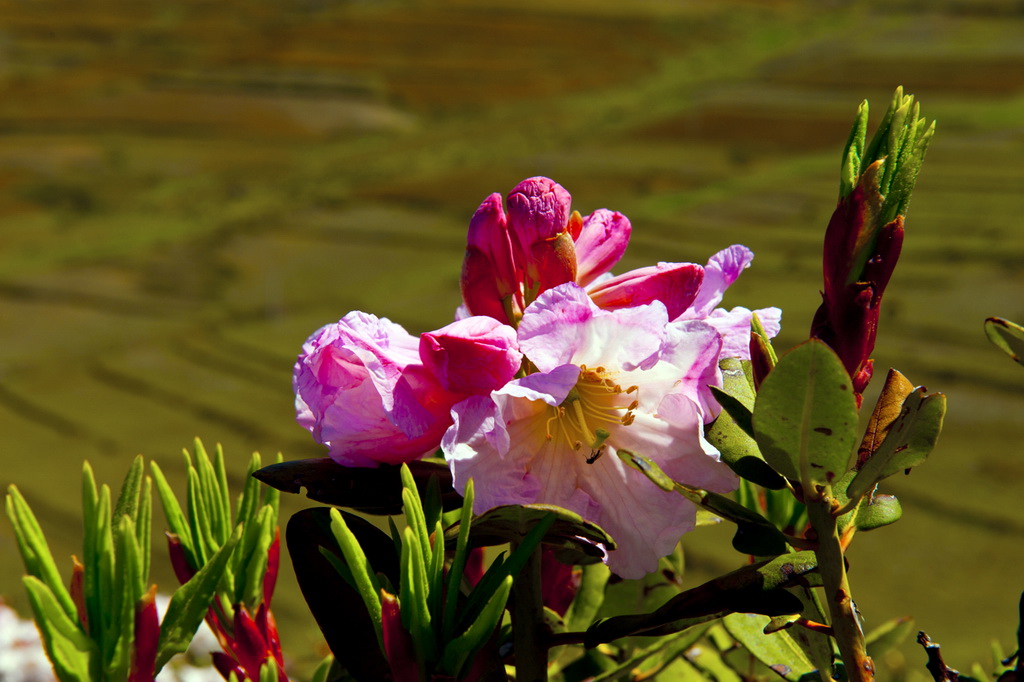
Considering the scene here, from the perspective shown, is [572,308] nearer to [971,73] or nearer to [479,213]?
[479,213]

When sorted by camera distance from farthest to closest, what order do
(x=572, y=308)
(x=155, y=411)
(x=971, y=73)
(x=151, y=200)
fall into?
(x=971, y=73), (x=151, y=200), (x=155, y=411), (x=572, y=308)

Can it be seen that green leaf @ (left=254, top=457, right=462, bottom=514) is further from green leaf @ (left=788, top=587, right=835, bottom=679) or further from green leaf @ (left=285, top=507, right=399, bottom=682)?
green leaf @ (left=788, top=587, right=835, bottom=679)

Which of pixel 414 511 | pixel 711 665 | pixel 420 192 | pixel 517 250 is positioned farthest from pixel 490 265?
pixel 420 192

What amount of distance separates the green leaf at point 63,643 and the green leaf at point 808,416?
8.2 inches

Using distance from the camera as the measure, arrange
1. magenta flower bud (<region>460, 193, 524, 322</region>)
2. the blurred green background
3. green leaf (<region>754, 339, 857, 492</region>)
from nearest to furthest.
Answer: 1. green leaf (<region>754, 339, 857, 492</region>)
2. magenta flower bud (<region>460, 193, 524, 322</region>)
3. the blurred green background

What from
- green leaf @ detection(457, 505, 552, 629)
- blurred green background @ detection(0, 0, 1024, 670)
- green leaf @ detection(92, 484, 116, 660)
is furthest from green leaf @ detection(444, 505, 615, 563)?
blurred green background @ detection(0, 0, 1024, 670)

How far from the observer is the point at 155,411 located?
228 centimetres

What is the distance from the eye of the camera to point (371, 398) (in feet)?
1.13

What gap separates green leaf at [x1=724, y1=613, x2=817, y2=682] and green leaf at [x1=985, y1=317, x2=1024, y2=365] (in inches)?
5.0

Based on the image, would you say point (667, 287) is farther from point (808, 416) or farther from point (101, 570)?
point (101, 570)

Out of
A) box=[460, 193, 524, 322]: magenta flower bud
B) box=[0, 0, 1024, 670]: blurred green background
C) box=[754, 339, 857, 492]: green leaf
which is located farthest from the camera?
box=[0, 0, 1024, 670]: blurred green background

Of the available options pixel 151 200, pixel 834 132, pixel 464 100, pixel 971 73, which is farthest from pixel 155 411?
pixel 971 73

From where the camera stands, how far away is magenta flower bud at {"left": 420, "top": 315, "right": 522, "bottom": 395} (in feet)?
1.07

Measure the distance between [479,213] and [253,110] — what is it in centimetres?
462
